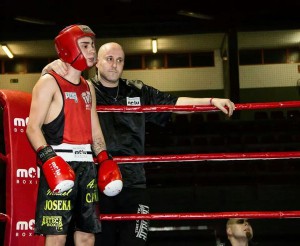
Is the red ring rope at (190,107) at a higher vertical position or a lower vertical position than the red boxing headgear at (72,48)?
lower

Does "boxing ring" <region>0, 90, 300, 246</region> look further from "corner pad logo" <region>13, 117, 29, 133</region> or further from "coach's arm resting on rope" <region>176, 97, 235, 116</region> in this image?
"coach's arm resting on rope" <region>176, 97, 235, 116</region>

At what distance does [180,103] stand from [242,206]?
239 cm

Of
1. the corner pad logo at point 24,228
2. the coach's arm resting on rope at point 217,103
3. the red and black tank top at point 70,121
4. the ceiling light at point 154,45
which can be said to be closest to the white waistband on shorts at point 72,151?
the red and black tank top at point 70,121

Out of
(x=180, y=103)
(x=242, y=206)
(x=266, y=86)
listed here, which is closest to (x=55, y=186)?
(x=180, y=103)

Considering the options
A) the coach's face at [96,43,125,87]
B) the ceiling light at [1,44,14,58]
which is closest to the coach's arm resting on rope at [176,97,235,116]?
the coach's face at [96,43,125,87]

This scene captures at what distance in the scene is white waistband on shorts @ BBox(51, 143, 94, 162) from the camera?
1.91m

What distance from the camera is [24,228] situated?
2.09 metres

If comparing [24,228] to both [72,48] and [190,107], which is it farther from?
[190,107]

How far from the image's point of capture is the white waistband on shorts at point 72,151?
1905 mm

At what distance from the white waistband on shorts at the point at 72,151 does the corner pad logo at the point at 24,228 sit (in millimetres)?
421

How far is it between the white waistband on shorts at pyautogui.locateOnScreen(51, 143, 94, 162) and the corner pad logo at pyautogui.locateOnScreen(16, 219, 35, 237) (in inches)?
16.6

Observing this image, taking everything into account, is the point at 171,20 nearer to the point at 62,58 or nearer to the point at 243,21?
the point at 243,21

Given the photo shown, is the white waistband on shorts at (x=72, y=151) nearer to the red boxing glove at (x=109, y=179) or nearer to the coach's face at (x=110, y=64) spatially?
the red boxing glove at (x=109, y=179)

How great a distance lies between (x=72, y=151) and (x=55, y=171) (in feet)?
0.69
